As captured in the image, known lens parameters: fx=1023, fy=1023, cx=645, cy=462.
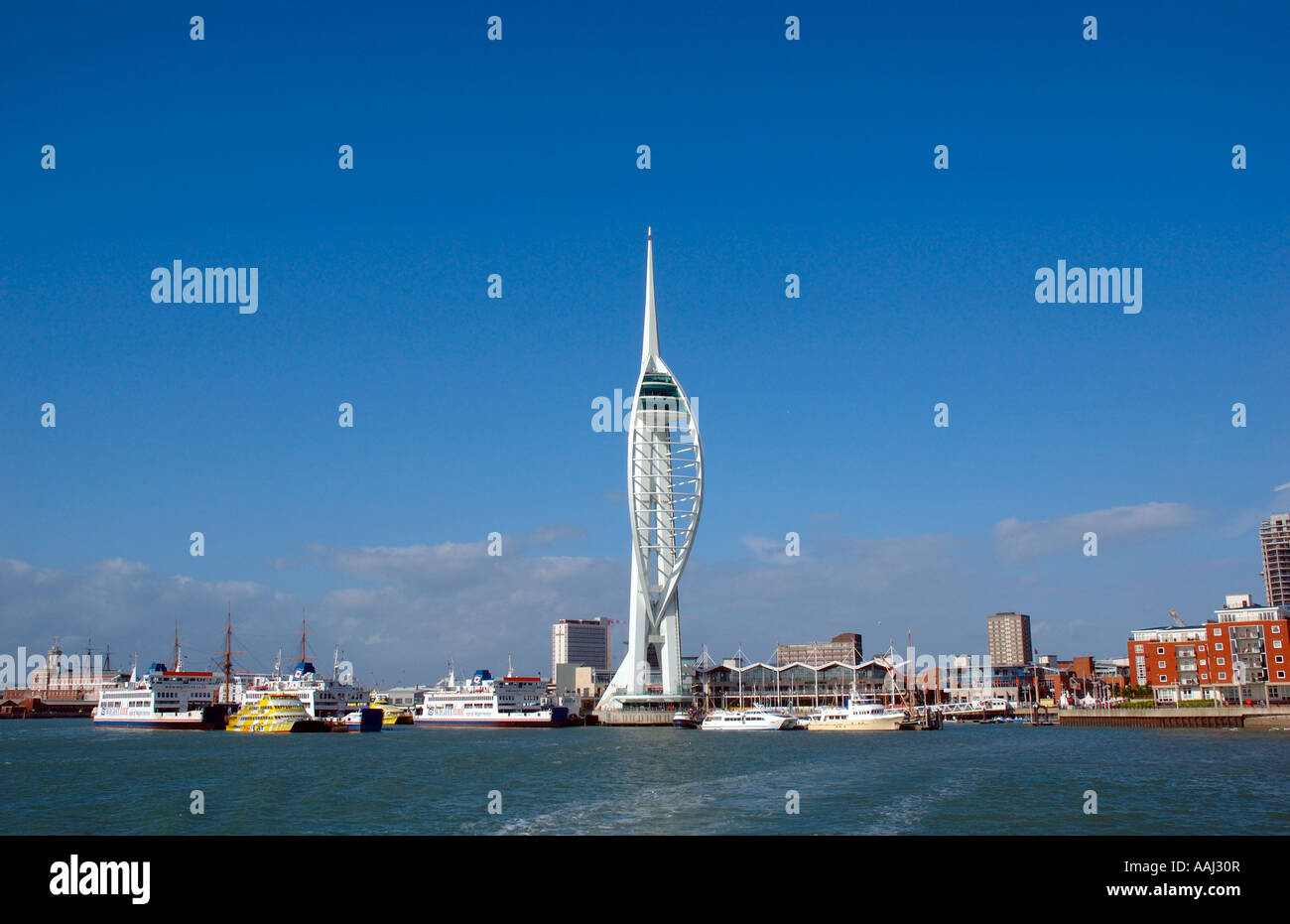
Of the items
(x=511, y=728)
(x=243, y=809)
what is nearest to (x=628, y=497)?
(x=511, y=728)

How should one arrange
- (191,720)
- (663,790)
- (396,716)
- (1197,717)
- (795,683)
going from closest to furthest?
1. (663,790)
2. (1197,717)
3. (191,720)
4. (396,716)
5. (795,683)

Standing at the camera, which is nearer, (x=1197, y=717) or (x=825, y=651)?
(x=1197, y=717)

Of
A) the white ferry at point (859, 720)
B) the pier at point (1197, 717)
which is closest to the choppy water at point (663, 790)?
the pier at point (1197, 717)

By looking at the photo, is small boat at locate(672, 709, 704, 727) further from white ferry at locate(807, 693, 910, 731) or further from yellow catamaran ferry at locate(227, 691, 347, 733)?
yellow catamaran ferry at locate(227, 691, 347, 733)

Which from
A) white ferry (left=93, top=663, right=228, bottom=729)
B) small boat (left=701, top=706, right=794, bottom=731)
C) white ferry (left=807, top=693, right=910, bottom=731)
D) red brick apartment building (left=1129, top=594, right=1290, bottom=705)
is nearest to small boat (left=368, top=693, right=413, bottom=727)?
white ferry (left=93, top=663, right=228, bottom=729)

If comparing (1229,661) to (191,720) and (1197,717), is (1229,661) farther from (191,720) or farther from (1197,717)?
(191,720)

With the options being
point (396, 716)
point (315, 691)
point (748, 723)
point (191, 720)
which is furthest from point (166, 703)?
point (748, 723)
